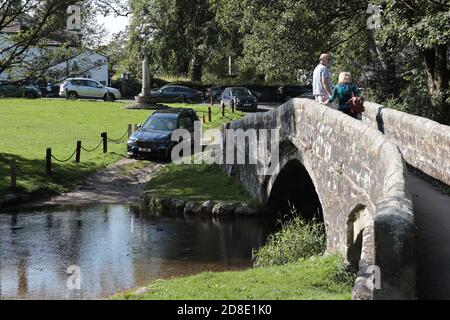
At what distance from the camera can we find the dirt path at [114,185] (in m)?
20.4

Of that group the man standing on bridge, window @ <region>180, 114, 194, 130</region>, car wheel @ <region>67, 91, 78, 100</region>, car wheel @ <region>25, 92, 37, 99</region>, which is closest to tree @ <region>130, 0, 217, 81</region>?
car wheel @ <region>67, 91, 78, 100</region>

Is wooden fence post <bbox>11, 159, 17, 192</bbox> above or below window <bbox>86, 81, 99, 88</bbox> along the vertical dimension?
below

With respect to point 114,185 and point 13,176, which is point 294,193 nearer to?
point 114,185

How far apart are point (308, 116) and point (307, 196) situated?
5.27 m

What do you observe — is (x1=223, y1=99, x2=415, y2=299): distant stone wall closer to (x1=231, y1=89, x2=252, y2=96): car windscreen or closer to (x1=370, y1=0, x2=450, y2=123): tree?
(x1=370, y1=0, x2=450, y2=123): tree

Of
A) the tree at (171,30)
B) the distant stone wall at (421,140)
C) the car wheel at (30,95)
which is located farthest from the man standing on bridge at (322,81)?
the car wheel at (30,95)

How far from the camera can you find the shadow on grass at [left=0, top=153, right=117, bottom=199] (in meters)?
20.4

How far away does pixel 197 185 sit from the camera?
21.0m

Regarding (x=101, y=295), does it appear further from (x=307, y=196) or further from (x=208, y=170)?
(x=208, y=170)

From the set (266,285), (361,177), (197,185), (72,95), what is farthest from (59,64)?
(72,95)

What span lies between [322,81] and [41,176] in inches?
423

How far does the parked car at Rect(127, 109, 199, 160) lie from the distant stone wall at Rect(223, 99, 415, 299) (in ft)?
24.1

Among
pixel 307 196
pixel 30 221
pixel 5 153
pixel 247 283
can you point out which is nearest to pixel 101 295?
pixel 247 283

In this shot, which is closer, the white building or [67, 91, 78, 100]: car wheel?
the white building
